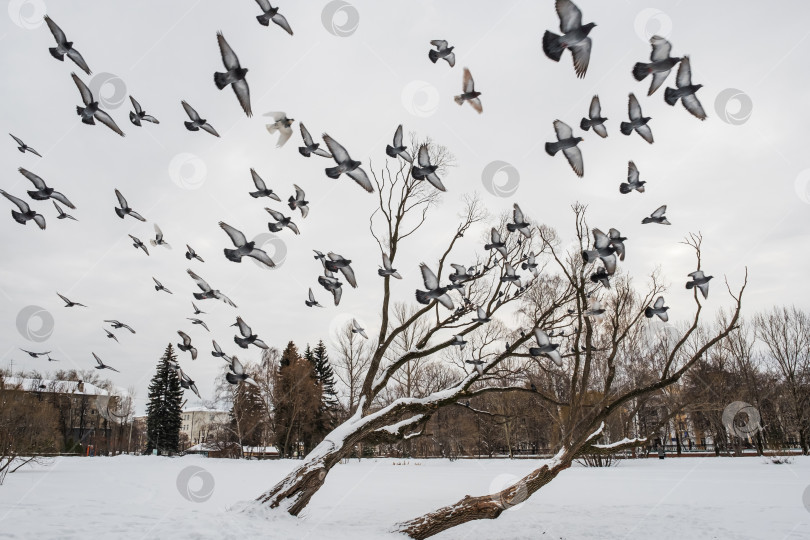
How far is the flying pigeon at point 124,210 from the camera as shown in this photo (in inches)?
340

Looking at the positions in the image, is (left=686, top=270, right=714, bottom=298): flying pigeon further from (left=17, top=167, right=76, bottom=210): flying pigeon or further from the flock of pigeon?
(left=17, top=167, right=76, bottom=210): flying pigeon

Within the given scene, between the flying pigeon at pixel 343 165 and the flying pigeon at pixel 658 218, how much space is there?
5.26 metres

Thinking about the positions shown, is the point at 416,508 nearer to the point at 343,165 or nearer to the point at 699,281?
the point at 699,281

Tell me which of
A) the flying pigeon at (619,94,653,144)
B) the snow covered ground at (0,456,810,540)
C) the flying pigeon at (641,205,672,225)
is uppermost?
the flying pigeon at (619,94,653,144)

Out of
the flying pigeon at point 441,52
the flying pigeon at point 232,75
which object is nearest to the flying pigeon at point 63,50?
the flying pigeon at point 232,75

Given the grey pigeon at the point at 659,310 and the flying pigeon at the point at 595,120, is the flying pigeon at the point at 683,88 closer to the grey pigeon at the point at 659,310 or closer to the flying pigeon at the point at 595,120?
the flying pigeon at the point at 595,120

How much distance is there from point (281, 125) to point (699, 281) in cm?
807

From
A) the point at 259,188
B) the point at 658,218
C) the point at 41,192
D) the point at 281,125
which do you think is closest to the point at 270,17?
the point at 281,125

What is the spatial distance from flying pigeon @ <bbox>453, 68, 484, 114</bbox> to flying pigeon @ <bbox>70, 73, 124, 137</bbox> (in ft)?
18.8

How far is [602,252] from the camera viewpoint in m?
8.23

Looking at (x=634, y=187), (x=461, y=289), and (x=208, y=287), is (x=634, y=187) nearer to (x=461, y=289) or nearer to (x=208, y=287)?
(x=461, y=289)

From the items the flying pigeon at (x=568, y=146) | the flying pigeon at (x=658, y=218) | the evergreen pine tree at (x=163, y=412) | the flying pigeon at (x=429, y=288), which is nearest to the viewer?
the flying pigeon at (x=568, y=146)

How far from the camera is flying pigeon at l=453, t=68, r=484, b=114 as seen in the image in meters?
8.94

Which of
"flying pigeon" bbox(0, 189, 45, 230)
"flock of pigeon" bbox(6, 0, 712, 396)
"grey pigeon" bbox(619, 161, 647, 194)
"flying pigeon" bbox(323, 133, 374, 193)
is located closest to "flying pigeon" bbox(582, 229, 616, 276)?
"flock of pigeon" bbox(6, 0, 712, 396)
